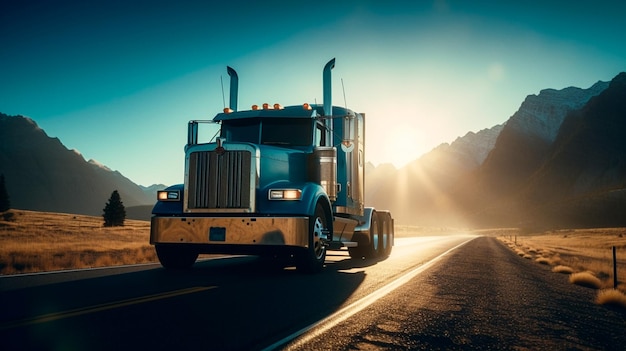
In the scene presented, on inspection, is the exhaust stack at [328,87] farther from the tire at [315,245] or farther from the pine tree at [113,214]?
the pine tree at [113,214]

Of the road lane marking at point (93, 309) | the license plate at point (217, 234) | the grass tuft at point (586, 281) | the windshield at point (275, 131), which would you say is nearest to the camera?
the road lane marking at point (93, 309)

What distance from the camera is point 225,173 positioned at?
8891mm

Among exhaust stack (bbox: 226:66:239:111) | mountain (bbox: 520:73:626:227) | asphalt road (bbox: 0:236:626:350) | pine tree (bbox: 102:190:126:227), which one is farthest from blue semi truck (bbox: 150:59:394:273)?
mountain (bbox: 520:73:626:227)

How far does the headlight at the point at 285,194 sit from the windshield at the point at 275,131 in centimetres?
195

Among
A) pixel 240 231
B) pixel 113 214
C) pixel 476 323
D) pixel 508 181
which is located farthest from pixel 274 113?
pixel 508 181

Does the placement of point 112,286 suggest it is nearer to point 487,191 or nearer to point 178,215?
point 178,215

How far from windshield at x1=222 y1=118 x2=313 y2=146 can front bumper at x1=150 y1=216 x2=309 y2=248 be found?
2.47m

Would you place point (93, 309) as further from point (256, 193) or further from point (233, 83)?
point (233, 83)

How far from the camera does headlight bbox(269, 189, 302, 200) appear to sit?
8.75 meters

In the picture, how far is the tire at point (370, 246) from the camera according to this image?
1436 cm

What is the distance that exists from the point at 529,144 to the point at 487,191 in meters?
26.1

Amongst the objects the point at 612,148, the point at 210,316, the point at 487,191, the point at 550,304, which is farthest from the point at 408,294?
the point at 487,191

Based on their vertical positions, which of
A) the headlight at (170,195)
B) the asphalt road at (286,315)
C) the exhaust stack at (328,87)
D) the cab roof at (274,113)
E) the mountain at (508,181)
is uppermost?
the mountain at (508,181)

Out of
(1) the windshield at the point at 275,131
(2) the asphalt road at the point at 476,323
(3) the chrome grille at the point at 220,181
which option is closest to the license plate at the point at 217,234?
(3) the chrome grille at the point at 220,181
